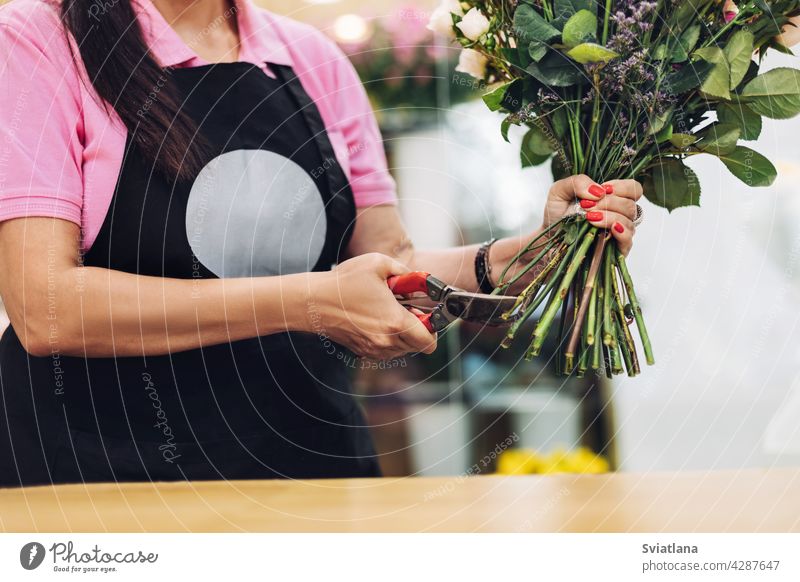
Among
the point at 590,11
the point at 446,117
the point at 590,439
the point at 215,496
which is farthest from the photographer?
the point at 590,439

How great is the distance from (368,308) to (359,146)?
0.73ft

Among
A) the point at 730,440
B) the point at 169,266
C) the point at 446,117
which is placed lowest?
the point at 730,440

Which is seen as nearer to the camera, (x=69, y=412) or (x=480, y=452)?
(x=69, y=412)

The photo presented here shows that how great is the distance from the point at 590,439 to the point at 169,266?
44.7 inches

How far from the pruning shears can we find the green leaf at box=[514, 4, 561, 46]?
194mm

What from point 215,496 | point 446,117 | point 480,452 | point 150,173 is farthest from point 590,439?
point 150,173

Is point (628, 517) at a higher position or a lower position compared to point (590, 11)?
lower

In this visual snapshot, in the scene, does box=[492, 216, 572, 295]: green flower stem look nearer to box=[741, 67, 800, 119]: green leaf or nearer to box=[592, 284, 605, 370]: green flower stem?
box=[592, 284, 605, 370]: green flower stem

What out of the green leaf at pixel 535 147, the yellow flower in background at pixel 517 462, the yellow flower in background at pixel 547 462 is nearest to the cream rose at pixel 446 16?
the green leaf at pixel 535 147

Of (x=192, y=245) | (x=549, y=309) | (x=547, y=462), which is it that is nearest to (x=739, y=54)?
(x=549, y=309)

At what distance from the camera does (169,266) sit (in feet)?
1.96

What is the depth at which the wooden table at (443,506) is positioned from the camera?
590 millimetres

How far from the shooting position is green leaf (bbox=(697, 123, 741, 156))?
0.55 metres
